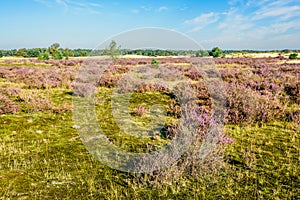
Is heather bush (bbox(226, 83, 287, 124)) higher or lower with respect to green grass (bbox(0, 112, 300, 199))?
higher

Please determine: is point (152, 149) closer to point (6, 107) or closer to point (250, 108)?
point (250, 108)

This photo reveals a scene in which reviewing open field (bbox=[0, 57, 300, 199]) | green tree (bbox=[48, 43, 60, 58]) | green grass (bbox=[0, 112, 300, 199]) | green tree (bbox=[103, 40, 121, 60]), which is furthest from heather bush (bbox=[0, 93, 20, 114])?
green tree (bbox=[48, 43, 60, 58])

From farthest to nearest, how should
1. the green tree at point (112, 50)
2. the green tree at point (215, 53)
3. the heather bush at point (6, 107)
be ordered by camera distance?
the green tree at point (215, 53) < the green tree at point (112, 50) < the heather bush at point (6, 107)

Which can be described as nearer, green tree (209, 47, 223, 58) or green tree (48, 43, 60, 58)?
green tree (209, 47, 223, 58)

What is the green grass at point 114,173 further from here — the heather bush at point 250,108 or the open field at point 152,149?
the heather bush at point 250,108

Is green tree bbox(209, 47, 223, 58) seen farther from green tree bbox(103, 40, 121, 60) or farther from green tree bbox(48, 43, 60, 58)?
green tree bbox(48, 43, 60, 58)

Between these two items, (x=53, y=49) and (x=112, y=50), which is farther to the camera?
(x=53, y=49)

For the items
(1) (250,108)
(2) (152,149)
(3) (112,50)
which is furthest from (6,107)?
(3) (112,50)

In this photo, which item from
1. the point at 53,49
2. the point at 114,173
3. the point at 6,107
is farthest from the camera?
the point at 53,49

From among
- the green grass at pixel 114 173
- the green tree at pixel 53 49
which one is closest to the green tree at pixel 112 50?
the green tree at pixel 53 49

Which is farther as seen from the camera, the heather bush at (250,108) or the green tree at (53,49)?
the green tree at (53,49)

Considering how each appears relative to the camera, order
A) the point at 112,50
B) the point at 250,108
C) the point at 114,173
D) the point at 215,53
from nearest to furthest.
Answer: the point at 114,173 < the point at 250,108 < the point at 112,50 < the point at 215,53

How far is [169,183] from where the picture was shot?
4121mm

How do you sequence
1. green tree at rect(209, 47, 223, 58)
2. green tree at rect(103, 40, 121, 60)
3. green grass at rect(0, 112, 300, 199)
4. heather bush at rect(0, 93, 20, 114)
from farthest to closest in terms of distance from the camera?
green tree at rect(209, 47, 223, 58) < green tree at rect(103, 40, 121, 60) < heather bush at rect(0, 93, 20, 114) < green grass at rect(0, 112, 300, 199)
